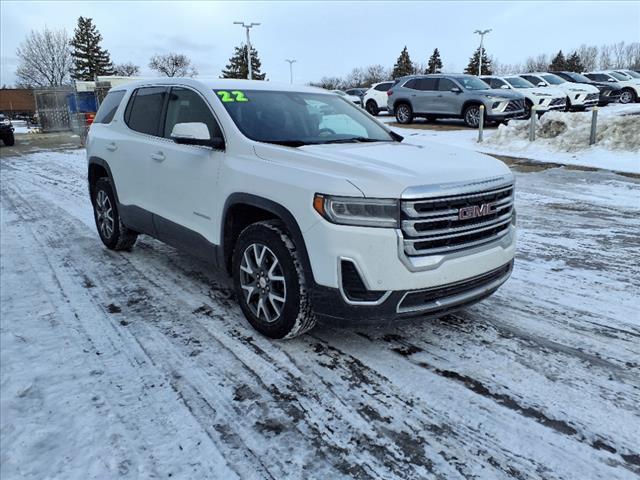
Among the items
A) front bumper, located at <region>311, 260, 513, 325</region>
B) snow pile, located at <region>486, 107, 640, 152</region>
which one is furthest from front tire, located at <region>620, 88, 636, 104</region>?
front bumper, located at <region>311, 260, 513, 325</region>

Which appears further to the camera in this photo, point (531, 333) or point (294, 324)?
point (531, 333)

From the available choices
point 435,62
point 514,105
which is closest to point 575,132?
point 514,105

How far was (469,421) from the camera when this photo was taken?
2.66 m

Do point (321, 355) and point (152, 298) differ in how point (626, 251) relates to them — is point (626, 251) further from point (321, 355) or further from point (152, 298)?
point (152, 298)

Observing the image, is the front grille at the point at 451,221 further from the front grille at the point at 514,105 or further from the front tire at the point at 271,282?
the front grille at the point at 514,105

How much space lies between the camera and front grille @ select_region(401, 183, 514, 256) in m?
2.94

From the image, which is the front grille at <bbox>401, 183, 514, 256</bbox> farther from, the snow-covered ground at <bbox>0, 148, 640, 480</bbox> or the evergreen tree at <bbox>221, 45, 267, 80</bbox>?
the evergreen tree at <bbox>221, 45, 267, 80</bbox>

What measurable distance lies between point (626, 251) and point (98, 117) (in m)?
6.08

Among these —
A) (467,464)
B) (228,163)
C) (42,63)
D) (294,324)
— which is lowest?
(467,464)

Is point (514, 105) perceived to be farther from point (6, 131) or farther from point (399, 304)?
point (6, 131)

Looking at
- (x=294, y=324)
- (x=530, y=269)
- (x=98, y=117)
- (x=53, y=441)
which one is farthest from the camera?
(x=98, y=117)

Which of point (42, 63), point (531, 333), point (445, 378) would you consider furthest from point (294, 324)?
point (42, 63)

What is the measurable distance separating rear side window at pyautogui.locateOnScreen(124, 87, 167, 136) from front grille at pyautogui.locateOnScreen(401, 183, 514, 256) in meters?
2.89

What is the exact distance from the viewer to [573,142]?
13.8m
